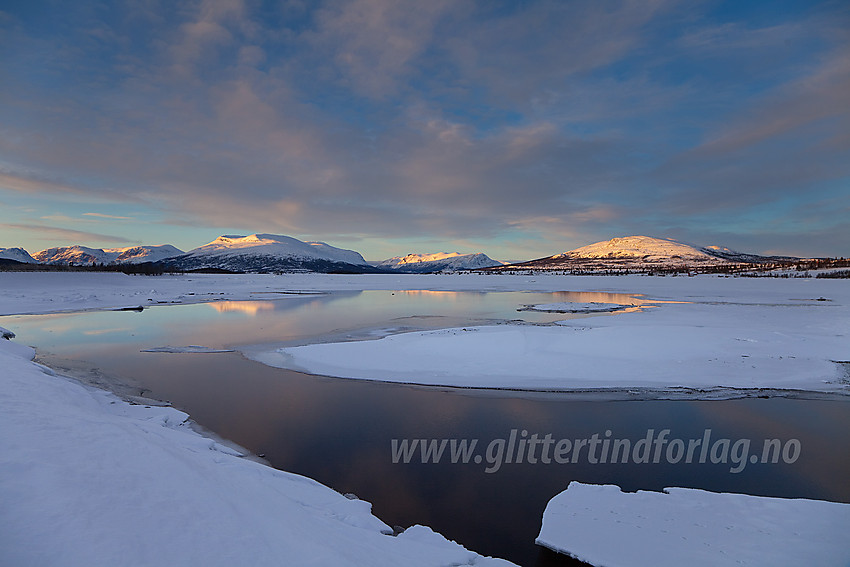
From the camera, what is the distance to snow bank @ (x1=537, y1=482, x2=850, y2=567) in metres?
4.06

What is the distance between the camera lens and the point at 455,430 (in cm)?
750

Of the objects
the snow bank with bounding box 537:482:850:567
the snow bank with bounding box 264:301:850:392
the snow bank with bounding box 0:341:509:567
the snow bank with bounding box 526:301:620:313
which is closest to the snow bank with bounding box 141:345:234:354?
the snow bank with bounding box 264:301:850:392

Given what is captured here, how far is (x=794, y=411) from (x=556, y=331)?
26.9ft

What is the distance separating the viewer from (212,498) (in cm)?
374

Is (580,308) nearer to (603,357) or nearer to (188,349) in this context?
(603,357)

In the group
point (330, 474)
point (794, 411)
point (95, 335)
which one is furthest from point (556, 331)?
point (95, 335)

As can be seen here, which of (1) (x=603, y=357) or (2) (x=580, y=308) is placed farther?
(2) (x=580, y=308)

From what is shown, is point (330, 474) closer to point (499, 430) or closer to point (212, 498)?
point (212, 498)

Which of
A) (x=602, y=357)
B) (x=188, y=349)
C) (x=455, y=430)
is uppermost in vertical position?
(x=602, y=357)

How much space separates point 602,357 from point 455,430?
6.40 metres

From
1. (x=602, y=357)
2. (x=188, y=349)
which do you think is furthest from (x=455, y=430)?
(x=188, y=349)

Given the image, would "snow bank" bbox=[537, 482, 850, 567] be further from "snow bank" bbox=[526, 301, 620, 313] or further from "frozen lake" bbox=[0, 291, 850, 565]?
"snow bank" bbox=[526, 301, 620, 313]

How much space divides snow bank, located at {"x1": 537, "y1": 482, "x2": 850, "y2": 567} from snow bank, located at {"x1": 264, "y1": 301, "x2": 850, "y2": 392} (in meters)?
4.65

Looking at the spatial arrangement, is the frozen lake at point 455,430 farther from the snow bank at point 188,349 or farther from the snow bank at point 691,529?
the snow bank at point 188,349
